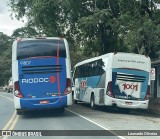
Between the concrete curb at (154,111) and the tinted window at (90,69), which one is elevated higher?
the tinted window at (90,69)

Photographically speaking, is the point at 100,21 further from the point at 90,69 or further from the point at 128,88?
the point at 128,88

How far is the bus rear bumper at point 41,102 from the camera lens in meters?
19.5

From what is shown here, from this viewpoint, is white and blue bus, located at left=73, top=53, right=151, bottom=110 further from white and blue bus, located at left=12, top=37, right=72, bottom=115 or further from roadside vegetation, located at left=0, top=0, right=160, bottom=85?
white and blue bus, located at left=12, top=37, right=72, bottom=115

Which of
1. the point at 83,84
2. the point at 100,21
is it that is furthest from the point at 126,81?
the point at 100,21

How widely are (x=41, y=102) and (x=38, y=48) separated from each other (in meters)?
2.65

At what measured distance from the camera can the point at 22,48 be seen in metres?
20.1

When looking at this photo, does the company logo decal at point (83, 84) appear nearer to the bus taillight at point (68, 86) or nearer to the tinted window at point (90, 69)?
the tinted window at point (90, 69)

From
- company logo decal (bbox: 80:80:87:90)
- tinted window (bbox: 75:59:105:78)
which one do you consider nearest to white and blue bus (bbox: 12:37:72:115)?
tinted window (bbox: 75:59:105:78)

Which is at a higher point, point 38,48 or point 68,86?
point 38,48

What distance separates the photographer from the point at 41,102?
64.8 ft

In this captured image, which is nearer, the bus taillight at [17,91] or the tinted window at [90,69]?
the bus taillight at [17,91]

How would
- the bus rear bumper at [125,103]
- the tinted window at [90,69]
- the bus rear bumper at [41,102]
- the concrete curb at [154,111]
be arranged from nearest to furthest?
the bus rear bumper at [41,102] < the bus rear bumper at [125,103] < the concrete curb at [154,111] < the tinted window at [90,69]

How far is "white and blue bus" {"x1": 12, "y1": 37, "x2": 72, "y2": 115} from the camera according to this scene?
774 inches

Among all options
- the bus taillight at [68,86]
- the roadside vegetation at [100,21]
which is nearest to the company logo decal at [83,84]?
the roadside vegetation at [100,21]
